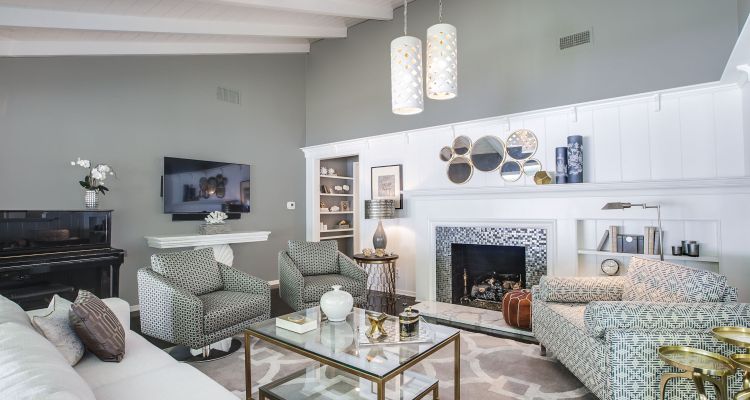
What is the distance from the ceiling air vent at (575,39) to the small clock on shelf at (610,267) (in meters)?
2.05

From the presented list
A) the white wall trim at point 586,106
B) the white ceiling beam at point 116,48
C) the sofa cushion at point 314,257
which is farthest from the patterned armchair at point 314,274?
the white ceiling beam at point 116,48

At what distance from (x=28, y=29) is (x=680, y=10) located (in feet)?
18.1

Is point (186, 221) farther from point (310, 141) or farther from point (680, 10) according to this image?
point (680, 10)

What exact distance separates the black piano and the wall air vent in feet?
7.03

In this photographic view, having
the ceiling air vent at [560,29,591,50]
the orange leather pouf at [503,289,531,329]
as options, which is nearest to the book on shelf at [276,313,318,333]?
the orange leather pouf at [503,289,531,329]

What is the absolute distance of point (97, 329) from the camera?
1.87 metres

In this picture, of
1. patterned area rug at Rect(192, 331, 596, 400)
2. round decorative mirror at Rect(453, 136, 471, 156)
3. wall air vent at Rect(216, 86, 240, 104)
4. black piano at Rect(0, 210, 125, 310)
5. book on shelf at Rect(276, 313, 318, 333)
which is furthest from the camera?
wall air vent at Rect(216, 86, 240, 104)

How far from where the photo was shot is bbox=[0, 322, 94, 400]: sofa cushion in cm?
96

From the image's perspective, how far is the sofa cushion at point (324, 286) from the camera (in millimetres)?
3592

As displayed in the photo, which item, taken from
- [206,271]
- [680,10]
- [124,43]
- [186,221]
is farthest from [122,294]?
[680,10]

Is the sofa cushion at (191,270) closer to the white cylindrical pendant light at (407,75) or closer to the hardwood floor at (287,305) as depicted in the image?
the hardwood floor at (287,305)

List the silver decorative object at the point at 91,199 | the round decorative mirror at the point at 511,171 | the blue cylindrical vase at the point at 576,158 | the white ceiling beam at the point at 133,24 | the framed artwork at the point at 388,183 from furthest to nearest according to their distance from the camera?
the framed artwork at the point at 388,183 → the round decorative mirror at the point at 511,171 → the silver decorative object at the point at 91,199 → the blue cylindrical vase at the point at 576,158 → the white ceiling beam at the point at 133,24

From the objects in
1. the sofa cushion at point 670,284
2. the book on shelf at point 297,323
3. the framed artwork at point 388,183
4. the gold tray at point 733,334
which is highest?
the framed artwork at point 388,183

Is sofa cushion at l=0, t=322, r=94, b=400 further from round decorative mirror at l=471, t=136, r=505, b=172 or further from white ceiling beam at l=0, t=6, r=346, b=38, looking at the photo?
round decorative mirror at l=471, t=136, r=505, b=172
